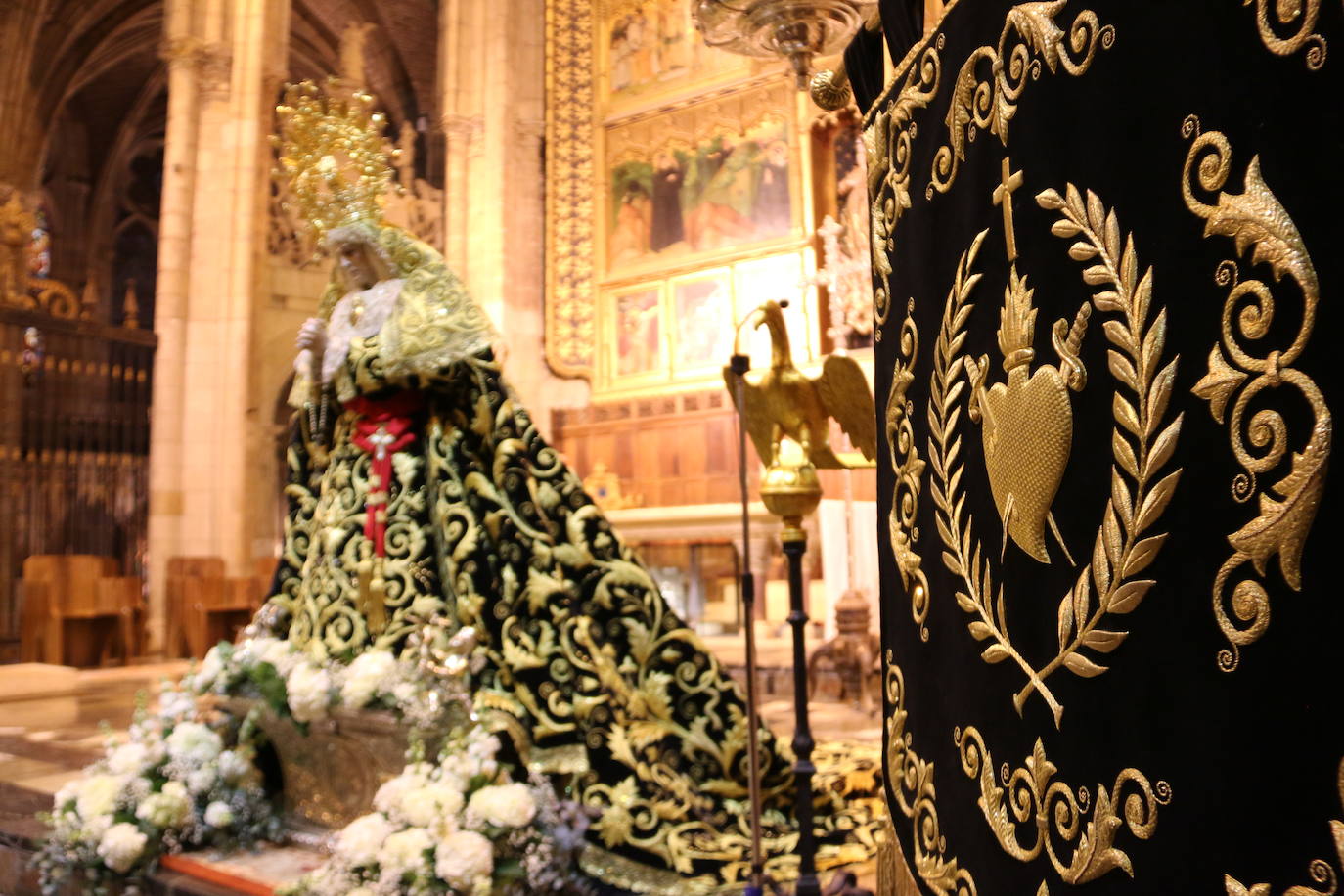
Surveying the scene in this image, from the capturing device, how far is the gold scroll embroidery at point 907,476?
3.53 ft

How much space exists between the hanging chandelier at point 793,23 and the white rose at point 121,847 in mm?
2749

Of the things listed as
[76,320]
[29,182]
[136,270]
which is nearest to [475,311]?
[76,320]

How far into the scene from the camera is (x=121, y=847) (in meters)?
2.93

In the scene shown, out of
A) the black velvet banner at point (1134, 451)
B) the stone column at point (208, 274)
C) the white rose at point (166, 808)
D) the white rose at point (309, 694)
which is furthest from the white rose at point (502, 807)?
the stone column at point (208, 274)

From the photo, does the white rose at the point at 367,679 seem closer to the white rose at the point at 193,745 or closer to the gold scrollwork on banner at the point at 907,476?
the white rose at the point at 193,745

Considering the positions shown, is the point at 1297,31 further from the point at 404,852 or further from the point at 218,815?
the point at 218,815

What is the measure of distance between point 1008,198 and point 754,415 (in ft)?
5.25

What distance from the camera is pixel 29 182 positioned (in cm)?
1559

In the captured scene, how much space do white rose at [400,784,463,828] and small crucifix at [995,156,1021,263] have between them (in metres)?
2.11

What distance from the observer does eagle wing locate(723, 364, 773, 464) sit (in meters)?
2.38

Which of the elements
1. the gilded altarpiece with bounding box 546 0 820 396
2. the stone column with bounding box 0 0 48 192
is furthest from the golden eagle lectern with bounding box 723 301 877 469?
the stone column with bounding box 0 0 48 192

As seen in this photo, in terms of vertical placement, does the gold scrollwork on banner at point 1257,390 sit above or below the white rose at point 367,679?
above

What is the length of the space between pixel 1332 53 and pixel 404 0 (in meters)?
17.4

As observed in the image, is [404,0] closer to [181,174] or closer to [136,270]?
[181,174]
